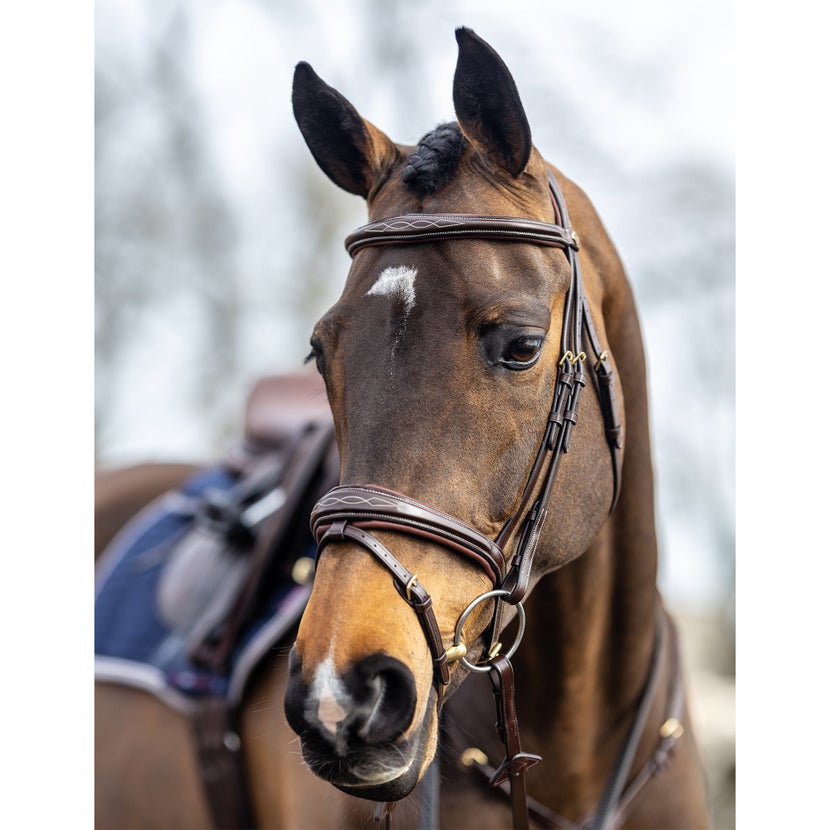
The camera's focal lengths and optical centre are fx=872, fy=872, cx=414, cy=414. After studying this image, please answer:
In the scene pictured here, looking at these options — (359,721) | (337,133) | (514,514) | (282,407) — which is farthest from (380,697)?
(282,407)

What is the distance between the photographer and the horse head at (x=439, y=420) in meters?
1.00

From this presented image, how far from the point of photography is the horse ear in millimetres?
1169

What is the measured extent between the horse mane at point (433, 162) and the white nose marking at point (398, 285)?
0.48 feet

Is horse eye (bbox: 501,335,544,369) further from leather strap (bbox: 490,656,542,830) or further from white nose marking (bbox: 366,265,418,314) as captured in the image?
leather strap (bbox: 490,656,542,830)

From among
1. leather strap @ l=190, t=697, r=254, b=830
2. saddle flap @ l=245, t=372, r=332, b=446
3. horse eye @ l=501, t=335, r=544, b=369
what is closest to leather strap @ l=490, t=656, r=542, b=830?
horse eye @ l=501, t=335, r=544, b=369

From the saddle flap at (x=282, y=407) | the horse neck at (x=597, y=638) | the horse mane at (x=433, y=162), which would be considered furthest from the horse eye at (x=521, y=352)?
the saddle flap at (x=282, y=407)

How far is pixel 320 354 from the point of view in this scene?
126 centimetres

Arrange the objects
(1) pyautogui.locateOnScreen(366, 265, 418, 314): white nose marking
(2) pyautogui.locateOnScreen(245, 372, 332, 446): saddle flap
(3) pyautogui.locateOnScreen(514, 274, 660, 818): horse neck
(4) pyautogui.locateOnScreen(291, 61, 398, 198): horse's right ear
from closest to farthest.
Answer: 1. (1) pyautogui.locateOnScreen(366, 265, 418, 314): white nose marking
2. (4) pyautogui.locateOnScreen(291, 61, 398, 198): horse's right ear
3. (3) pyautogui.locateOnScreen(514, 274, 660, 818): horse neck
4. (2) pyautogui.locateOnScreen(245, 372, 332, 446): saddle flap

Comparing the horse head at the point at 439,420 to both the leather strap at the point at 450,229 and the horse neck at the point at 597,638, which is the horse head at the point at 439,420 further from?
the horse neck at the point at 597,638

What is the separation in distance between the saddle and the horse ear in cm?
67

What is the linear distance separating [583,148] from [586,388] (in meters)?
0.97

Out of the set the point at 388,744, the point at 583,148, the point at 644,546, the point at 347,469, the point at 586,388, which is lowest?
the point at 388,744
